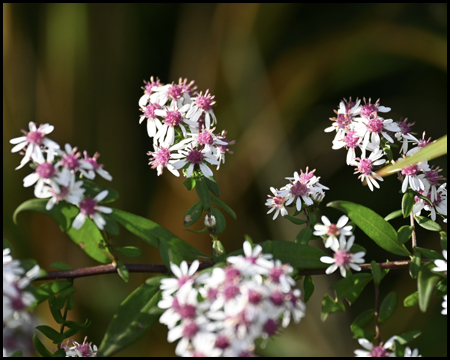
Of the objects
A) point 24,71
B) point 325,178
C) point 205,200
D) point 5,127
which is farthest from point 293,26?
point 205,200

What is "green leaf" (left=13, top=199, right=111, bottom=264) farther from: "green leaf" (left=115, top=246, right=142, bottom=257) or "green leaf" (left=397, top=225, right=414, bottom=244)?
"green leaf" (left=397, top=225, right=414, bottom=244)

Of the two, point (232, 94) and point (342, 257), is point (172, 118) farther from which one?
point (232, 94)

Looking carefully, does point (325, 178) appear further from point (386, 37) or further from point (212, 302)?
point (212, 302)

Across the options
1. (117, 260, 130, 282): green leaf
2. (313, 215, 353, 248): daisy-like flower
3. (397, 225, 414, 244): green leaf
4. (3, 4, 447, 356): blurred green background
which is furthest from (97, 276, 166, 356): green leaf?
(3, 4, 447, 356): blurred green background

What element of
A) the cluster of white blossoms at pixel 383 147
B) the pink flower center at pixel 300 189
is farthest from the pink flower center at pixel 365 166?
the pink flower center at pixel 300 189

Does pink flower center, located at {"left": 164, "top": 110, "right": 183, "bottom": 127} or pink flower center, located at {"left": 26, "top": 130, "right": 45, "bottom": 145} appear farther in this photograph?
pink flower center, located at {"left": 164, "top": 110, "right": 183, "bottom": 127}

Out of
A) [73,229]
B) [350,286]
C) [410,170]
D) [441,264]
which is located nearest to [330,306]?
[350,286]

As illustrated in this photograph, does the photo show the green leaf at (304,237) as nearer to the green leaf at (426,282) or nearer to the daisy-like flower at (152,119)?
the green leaf at (426,282)
